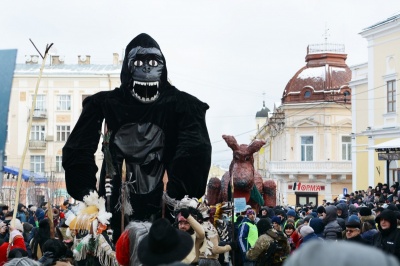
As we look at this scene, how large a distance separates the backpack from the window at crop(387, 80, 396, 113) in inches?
1201

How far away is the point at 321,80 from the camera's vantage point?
191 feet

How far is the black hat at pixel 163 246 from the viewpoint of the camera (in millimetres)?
5465

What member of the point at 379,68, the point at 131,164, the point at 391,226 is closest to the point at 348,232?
the point at 391,226

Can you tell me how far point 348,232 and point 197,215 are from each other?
1577mm

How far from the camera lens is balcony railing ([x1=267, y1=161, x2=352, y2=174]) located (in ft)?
185

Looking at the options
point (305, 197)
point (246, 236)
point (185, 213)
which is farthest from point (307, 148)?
point (185, 213)

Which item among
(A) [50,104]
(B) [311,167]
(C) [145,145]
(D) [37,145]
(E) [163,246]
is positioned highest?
(A) [50,104]

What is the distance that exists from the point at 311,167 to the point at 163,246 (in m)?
Answer: 52.4

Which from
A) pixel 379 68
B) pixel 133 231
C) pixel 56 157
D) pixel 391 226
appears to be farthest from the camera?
pixel 56 157

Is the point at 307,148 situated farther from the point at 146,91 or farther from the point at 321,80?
the point at 146,91

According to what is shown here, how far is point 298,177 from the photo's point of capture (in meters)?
58.3

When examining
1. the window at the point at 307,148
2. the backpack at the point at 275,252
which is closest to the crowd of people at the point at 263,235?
the backpack at the point at 275,252

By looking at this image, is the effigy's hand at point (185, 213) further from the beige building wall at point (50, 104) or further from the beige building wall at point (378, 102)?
the beige building wall at point (50, 104)

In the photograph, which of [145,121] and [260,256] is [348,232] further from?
[145,121]
